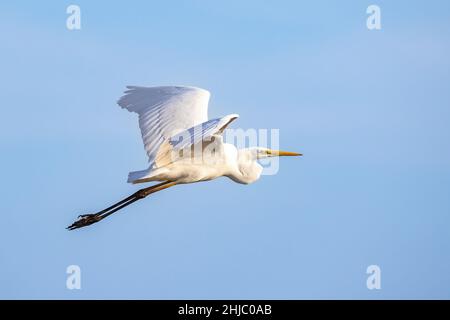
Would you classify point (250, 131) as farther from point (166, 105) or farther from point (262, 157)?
point (166, 105)

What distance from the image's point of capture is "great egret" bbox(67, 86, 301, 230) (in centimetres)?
1320

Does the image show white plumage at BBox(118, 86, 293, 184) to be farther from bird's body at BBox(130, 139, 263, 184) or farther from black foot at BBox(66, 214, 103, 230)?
black foot at BBox(66, 214, 103, 230)

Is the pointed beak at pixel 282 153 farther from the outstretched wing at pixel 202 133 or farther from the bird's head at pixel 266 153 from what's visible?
the outstretched wing at pixel 202 133

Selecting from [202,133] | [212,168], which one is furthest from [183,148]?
[202,133]

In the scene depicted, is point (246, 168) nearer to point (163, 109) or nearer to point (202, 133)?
point (163, 109)

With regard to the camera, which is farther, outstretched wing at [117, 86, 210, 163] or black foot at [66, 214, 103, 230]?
black foot at [66, 214, 103, 230]

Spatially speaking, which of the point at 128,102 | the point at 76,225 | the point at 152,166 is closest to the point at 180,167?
the point at 152,166

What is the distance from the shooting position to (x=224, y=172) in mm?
13938

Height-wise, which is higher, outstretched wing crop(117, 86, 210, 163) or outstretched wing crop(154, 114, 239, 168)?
outstretched wing crop(117, 86, 210, 163)

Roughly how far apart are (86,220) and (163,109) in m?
2.25

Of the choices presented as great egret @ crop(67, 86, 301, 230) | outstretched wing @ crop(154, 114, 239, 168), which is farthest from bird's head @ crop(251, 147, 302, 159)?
outstretched wing @ crop(154, 114, 239, 168)

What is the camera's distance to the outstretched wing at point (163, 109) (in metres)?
13.4

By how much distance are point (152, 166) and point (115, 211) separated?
198 centimetres

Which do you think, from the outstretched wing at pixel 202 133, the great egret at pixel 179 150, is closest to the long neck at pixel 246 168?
the great egret at pixel 179 150
